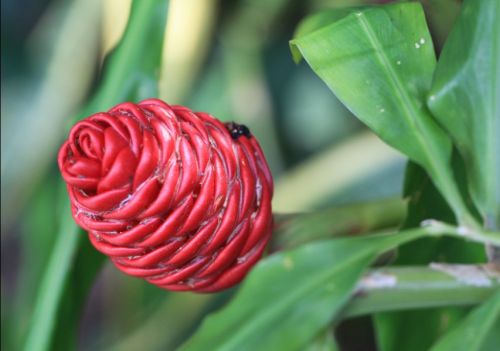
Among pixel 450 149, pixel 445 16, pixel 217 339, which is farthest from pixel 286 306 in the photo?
pixel 445 16

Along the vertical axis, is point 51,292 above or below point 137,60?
below

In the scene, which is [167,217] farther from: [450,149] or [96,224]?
[450,149]

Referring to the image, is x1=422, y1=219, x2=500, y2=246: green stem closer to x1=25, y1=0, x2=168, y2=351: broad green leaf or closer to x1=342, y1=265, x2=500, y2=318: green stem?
x1=342, y1=265, x2=500, y2=318: green stem

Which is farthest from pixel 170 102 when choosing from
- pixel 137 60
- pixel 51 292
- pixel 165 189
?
pixel 165 189

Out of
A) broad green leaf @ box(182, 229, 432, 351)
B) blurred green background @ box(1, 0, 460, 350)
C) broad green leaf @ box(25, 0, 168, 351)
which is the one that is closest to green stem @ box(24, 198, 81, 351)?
broad green leaf @ box(25, 0, 168, 351)

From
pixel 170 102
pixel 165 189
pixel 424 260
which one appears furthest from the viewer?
pixel 170 102

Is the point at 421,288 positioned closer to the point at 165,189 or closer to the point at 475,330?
the point at 475,330
